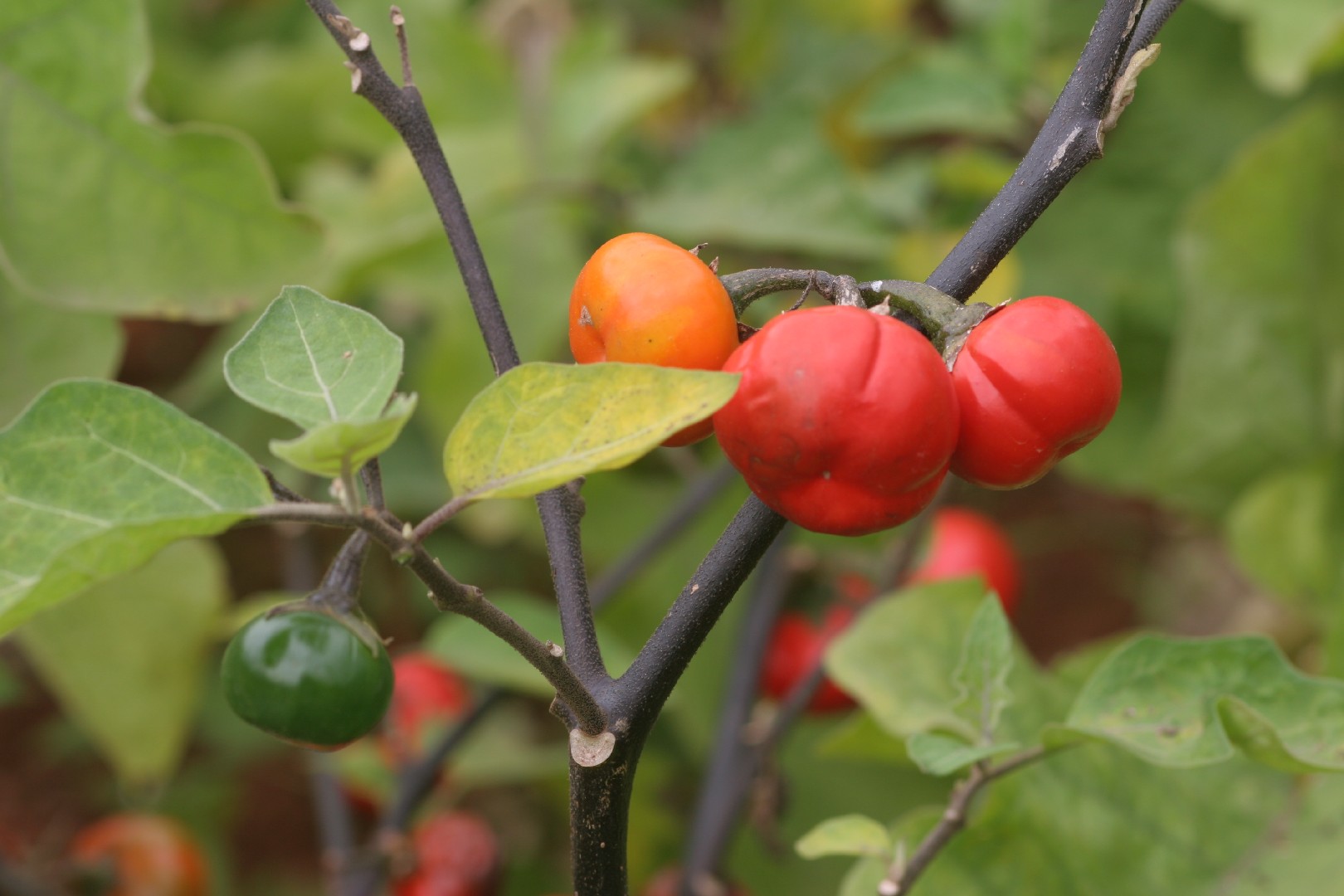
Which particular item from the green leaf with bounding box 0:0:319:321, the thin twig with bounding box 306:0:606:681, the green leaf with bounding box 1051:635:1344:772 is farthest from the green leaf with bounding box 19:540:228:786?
the green leaf with bounding box 1051:635:1344:772

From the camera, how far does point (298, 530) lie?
1102 millimetres

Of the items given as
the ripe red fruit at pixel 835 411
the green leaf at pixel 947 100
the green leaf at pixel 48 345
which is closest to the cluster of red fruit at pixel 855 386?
the ripe red fruit at pixel 835 411

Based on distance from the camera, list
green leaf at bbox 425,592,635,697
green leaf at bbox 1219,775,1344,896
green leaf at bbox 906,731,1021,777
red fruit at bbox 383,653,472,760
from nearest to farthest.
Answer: green leaf at bbox 906,731,1021,777
green leaf at bbox 1219,775,1344,896
green leaf at bbox 425,592,635,697
red fruit at bbox 383,653,472,760

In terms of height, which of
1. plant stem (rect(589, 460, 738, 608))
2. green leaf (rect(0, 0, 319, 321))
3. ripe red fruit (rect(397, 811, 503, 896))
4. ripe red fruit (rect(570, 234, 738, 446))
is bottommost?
ripe red fruit (rect(397, 811, 503, 896))

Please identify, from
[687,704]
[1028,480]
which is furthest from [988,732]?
[687,704]

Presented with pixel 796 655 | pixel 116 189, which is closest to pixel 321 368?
pixel 116 189

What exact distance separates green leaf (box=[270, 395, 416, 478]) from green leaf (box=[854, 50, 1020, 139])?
3.14 ft

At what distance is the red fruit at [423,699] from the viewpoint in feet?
3.75

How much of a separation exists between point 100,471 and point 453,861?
0.84m

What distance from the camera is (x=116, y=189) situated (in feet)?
2.66

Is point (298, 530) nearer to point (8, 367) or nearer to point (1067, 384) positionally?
point (8, 367)

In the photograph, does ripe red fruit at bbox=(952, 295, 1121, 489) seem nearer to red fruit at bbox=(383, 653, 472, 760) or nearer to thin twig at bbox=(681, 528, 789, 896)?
thin twig at bbox=(681, 528, 789, 896)

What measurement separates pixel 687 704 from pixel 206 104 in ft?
2.93

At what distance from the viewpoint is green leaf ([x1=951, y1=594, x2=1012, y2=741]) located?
57cm
